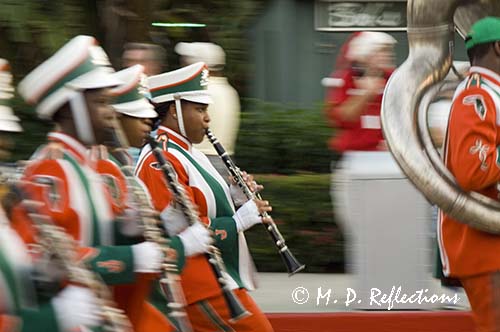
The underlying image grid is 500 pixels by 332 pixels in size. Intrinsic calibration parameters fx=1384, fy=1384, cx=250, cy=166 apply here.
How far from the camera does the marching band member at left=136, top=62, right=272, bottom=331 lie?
561 centimetres

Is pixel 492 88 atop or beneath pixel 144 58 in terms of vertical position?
atop

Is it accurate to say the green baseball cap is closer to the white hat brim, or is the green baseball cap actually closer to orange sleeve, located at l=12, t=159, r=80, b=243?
the white hat brim

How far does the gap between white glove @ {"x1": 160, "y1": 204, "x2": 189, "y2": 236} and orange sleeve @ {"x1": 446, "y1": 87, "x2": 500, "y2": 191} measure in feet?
3.47

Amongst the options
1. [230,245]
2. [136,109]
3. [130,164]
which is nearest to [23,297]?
[130,164]

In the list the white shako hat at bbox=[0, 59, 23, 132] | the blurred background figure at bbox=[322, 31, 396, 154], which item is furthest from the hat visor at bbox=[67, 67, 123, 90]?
the blurred background figure at bbox=[322, 31, 396, 154]

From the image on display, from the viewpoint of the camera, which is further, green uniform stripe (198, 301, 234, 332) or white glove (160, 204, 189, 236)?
green uniform stripe (198, 301, 234, 332)

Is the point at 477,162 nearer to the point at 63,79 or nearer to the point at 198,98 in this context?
the point at 198,98

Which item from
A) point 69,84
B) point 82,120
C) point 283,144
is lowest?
point 283,144

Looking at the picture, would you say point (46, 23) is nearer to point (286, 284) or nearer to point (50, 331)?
point (286, 284)

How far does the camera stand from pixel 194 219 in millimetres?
5293

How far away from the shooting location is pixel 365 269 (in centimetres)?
796

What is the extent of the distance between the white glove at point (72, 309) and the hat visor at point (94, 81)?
78 cm

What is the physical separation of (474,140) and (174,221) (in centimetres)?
120

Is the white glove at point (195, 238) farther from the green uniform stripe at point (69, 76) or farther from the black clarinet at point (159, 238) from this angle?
the green uniform stripe at point (69, 76)
